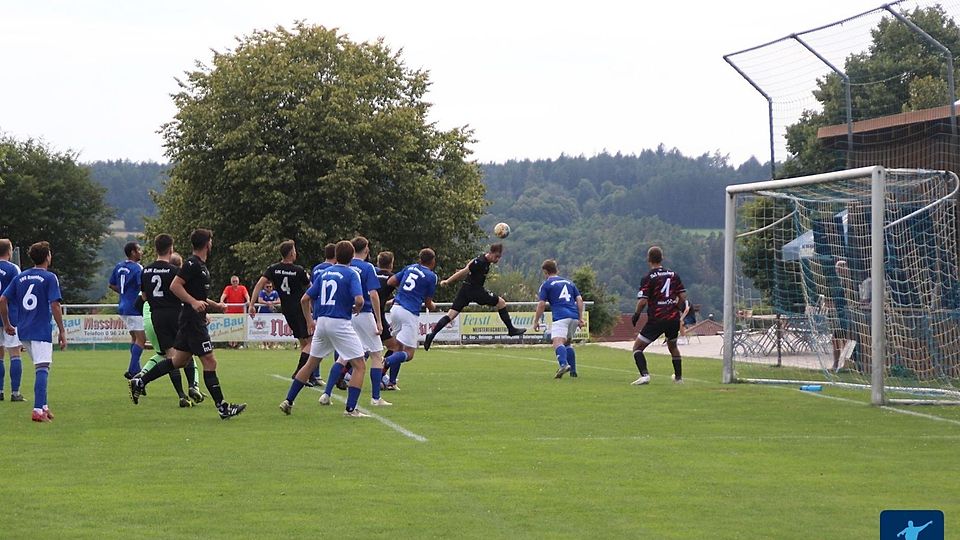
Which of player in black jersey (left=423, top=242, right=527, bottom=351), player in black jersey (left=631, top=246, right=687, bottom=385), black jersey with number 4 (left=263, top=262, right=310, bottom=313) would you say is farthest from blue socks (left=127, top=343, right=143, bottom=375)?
player in black jersey (left=631, top=246, right=687, bottom=385)

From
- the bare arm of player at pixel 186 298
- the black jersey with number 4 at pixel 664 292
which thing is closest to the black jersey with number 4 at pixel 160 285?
the bare arm of player at pixel 186 298

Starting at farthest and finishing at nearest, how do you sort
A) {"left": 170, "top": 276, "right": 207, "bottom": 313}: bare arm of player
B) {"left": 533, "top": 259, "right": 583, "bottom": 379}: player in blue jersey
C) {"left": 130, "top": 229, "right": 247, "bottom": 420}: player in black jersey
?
1. {"left": 533, "top": 259, "right": 583, "bottom": 379}: player in blue jersey
2. {"left": 130, "top": 229, "right": 247, "bottom": 420}: player in black jersey
3. {"left": 170, "top": 276, "right": 207, "bottom": 313}: bare arm of player

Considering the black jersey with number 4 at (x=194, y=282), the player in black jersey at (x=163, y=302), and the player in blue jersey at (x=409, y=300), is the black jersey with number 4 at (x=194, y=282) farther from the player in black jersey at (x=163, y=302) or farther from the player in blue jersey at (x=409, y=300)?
the player in blue jersey at (x=409, y=300)

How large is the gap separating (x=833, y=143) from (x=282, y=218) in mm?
32334

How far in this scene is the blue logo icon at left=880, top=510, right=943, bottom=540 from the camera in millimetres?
5758

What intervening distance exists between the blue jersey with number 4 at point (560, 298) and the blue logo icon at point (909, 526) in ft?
48.6

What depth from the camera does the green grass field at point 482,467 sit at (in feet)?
27.1

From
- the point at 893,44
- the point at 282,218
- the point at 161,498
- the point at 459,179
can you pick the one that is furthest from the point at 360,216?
the point at 161,498

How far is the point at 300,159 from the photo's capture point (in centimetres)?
5125

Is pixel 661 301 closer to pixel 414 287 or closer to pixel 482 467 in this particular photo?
pixel 414 287

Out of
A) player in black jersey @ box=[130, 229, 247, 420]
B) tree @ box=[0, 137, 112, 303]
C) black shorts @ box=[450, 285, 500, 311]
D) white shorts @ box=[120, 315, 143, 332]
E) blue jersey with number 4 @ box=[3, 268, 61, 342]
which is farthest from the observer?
tree @ box=[0, 137, 112, 303]

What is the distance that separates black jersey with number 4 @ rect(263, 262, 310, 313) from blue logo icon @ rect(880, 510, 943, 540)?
11.8 metres

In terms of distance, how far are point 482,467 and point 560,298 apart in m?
10.7

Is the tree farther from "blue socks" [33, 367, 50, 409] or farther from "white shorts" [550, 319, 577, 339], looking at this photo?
"blue socks" [33, 367, 50, 409]
